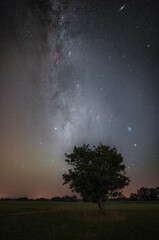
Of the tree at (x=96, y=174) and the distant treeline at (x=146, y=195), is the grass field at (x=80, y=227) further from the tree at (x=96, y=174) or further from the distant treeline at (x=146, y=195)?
the distant treeline at (x=146, y=195)

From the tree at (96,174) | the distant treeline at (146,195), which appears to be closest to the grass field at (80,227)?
the tree at (96,174)

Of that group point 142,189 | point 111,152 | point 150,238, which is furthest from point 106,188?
point 142,189

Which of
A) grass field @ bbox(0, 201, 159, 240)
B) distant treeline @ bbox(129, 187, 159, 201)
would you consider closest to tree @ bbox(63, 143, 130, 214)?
grass field @ bbox(0, 201, 159, 240)

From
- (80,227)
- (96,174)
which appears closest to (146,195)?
(96,174)

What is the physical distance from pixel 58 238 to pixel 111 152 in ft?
71.2

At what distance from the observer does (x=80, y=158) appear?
34688 millimetres

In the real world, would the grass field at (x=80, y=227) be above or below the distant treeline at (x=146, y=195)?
below

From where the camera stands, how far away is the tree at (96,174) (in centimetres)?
3222

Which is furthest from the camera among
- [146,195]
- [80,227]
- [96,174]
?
[146,195]

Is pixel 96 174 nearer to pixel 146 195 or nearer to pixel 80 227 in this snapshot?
pixel 80 227

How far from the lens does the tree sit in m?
32.2

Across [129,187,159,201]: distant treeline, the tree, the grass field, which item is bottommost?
the grass field

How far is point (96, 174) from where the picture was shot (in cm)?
3172

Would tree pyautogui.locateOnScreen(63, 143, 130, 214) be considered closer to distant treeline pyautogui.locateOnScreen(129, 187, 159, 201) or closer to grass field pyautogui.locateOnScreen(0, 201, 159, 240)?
grass field pyautogui.locateOnScreen(0, 201, 159, 240)
